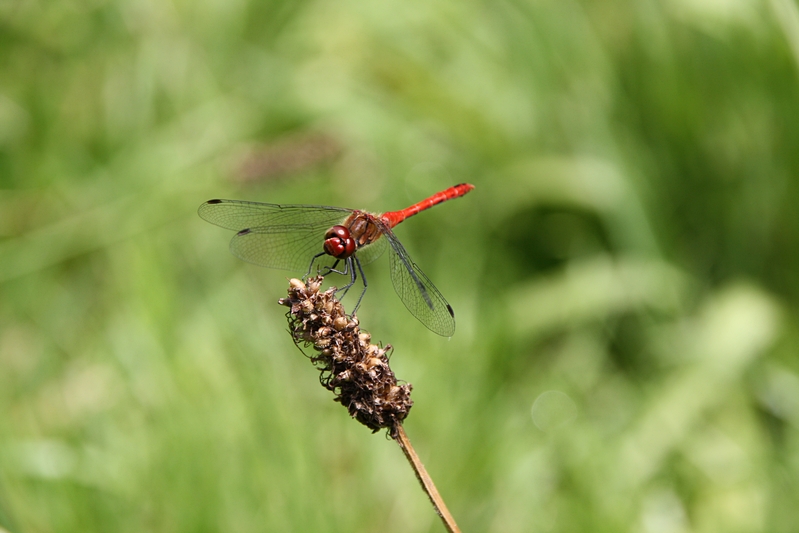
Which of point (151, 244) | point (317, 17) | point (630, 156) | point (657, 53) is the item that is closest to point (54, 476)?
point (151, 244)

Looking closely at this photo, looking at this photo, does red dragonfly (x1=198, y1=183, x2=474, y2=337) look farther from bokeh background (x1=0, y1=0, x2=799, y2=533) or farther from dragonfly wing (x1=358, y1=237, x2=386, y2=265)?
bokeh background (x1=0, y1=0, x2=799, y2=533)

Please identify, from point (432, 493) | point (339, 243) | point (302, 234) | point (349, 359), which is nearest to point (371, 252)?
point (302, 234)

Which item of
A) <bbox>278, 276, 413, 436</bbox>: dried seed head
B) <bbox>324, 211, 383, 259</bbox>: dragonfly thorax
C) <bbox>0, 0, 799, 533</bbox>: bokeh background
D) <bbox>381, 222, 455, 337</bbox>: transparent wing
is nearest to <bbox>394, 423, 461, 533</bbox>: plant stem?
<bbox>278, 276, 413, 436</bbox>: dried seed head

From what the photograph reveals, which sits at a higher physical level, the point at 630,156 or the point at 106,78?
the point at 106,78

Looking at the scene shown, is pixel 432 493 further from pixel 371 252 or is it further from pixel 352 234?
pixel 371 252

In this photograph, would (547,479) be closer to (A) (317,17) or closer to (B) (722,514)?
(B) (722,514)

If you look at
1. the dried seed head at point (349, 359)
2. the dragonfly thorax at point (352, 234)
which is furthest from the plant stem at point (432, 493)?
the dragonfly thorax at point (352, 234)
